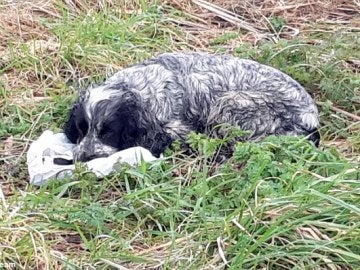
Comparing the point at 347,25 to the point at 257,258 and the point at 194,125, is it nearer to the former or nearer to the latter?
the point at 194,125

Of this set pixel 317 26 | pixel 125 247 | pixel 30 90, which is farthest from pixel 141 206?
pixel 317 26

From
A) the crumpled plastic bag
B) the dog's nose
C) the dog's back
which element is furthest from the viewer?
the dog's back

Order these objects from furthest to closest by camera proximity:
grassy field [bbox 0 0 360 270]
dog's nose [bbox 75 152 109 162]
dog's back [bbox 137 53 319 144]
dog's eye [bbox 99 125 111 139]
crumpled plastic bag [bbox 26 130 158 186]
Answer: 1. dog's back [bbox 137 53 319 144]
2. dog's eye [bbox 99 125 111 139]
3. dog's nose [bbox 75 152 109 162]
4. crumpled plastic bag [bbox 26 130 158 186]
5. grassy field [bbox 0 0 360 270]

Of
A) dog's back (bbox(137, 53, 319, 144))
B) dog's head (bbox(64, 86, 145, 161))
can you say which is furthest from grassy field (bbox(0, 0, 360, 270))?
dog's head (bbox(64, 86, 145, 161))

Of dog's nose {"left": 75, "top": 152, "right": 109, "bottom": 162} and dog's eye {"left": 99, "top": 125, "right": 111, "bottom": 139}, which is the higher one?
dog's eye {"left": 99, "top": 125, "right": 111, "bottom": 139}

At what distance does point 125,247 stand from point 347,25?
4.02 metres

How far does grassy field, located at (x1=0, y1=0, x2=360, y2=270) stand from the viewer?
3.78 metres

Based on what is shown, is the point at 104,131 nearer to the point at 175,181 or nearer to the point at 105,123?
the point at 105,123

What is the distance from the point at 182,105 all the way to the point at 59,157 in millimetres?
858

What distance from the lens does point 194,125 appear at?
5367 mm

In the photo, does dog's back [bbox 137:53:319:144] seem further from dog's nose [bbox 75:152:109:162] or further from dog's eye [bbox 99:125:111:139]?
dog's nose [bbox 75:152:109:162]

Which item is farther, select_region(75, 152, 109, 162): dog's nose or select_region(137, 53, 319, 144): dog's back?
select_region(137, 53, 319, 144): dog's back

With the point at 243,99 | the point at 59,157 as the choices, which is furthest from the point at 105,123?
the point at 243,99

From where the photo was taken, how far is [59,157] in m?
5.02
